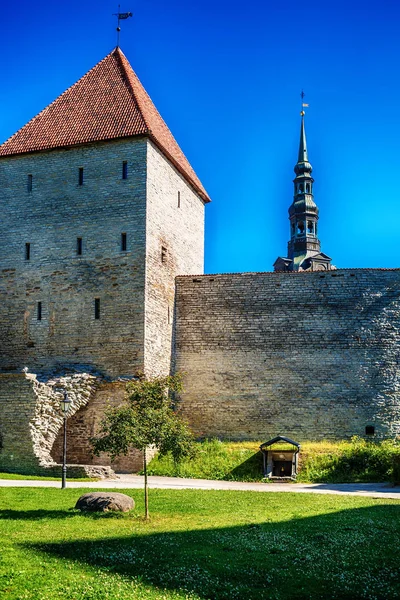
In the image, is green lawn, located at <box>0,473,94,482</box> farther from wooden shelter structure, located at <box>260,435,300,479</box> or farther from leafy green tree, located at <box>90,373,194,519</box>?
leafy green tree, located at <box>90,373,194,519</box>

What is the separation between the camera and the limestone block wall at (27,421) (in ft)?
67.7

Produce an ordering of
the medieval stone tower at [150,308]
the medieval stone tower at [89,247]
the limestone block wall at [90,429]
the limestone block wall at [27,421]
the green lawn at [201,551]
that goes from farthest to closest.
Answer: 1. the medieval stone tower at [150,308]
2. the medieval stone tower at [89,247]
3. the limestone block wall at [90,429]
4. the limestone block wall at [27,421]
5. the green lawn at [201,551]

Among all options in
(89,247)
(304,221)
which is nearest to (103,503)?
(89,247)

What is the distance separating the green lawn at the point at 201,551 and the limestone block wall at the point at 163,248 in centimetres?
953

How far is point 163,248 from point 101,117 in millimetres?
5112

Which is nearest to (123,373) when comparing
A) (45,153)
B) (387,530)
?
(45,153)

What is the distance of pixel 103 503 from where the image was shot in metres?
13.1

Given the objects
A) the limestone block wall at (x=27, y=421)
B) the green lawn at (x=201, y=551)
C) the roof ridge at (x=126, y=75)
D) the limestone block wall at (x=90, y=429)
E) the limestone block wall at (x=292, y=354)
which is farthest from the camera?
the roof ridge at (x=126, y=75)

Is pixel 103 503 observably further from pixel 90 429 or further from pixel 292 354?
pixel 292 354

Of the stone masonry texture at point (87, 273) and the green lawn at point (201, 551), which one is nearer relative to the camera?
the green lawn at point (201, 551)

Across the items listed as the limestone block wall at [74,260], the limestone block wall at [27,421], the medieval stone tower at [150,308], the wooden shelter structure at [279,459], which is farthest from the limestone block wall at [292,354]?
the limestone block wall at [27,421]

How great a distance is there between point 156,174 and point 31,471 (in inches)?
417

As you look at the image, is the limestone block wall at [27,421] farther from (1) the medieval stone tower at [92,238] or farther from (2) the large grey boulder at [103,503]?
(2) the large grey boulder at [103,503]

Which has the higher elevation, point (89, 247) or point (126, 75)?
point (126, 75)
